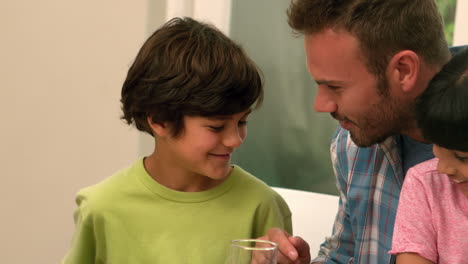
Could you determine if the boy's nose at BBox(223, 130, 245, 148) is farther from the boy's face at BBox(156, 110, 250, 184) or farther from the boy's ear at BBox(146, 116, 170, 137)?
the boy's ear at BBox(146, 116, 170, 137)

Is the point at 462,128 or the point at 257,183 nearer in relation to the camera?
the point at 462,128

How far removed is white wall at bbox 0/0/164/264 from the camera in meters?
2.71

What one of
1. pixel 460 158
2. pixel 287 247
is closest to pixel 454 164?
pixel 460 158

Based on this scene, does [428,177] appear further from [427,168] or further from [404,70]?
[404,70]

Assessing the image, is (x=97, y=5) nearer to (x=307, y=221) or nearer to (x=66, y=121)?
(x=66, y=121)

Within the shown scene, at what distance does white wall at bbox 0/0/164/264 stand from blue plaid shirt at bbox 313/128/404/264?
3.47 feet

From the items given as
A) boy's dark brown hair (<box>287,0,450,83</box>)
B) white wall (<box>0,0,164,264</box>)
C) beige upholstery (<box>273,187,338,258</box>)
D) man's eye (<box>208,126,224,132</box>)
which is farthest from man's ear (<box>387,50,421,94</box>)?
white wall (<box>0,0,164,264</box>)

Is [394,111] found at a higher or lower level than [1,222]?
higher

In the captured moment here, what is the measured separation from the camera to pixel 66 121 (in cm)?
280

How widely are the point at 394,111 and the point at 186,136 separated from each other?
1.63ft

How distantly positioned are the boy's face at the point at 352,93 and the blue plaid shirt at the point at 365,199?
8 centimetres

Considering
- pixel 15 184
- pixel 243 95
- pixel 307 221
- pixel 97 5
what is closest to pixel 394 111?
pixel 243 95

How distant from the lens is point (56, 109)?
9.19 feet

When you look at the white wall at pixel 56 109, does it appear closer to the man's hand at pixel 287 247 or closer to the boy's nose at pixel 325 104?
the boy's nose at pixel 325 104
